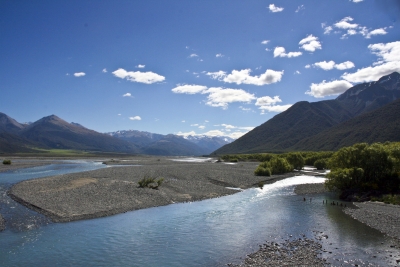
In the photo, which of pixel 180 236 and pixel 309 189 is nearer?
pixel 180 236

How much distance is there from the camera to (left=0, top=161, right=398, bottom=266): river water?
20.7 meters

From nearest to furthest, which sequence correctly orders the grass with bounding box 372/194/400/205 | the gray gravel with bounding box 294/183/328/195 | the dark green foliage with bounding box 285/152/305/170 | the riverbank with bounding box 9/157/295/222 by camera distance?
the riverbank with bounding box 9/157/295/222 < the grass with bounding box 372/194/400/205 < the gray gravel with bounding box 294/183/328/195 < the dark green foliage with bounding box 285/152/305/170

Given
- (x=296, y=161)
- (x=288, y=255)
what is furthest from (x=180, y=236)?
(x=296, y=161)

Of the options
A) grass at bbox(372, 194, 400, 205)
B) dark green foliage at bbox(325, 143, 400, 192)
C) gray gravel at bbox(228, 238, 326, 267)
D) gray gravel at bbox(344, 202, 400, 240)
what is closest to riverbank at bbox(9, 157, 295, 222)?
dark green foliage at bbox(325, 143, 400, 192)

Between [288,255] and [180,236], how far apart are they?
9762 millimetres

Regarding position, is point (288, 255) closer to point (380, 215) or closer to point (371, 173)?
point (380, 215)

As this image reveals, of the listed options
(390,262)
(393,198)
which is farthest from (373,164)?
(390,262)

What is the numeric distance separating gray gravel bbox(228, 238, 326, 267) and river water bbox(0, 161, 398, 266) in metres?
0.86

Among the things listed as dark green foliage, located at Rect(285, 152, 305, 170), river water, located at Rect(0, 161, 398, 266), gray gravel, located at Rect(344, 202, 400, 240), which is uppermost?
dark green foliage, located at Rect(285, 152, 305, 170)

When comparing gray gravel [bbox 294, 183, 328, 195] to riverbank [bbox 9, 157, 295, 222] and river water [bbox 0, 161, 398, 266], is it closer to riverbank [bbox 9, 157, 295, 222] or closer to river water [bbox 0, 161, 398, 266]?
riverbank [bbox 9, 157, 295, 222]

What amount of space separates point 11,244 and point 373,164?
4868cm

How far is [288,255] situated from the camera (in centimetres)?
2098

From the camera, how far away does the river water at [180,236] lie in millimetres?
20672

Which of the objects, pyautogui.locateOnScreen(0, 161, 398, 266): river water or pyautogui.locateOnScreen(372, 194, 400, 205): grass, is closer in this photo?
pyautogui.locateOnScreen(0, 161, 398, 266): river water
